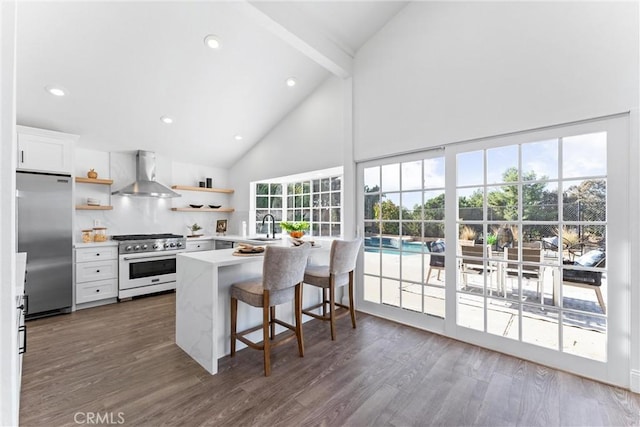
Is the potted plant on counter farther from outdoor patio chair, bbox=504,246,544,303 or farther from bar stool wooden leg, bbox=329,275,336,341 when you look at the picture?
outdoor patio chair, bbox=504,246,544,303

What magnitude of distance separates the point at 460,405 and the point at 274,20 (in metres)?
3.45

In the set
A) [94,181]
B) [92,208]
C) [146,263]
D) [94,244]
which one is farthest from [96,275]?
[94,181]

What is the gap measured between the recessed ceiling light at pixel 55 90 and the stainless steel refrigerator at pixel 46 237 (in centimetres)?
95

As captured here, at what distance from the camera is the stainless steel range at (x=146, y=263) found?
12.8ft

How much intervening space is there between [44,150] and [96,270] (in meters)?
1.59

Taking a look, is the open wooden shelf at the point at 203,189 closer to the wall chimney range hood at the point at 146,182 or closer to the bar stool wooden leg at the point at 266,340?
the wall chimney range hood at the point at 146,182

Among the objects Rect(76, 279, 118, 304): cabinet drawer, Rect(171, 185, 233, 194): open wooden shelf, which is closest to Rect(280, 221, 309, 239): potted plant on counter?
Rect(171, 185, 233, 194): open wooden shelf

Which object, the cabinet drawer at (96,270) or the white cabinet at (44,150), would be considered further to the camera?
the cabinet drawer at (96,270)

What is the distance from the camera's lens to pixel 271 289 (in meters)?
2.11

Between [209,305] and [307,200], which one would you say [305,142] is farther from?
[209,305]

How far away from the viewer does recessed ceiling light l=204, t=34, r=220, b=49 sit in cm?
300

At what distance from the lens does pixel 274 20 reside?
265 cm

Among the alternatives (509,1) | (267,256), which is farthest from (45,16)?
(509,1)

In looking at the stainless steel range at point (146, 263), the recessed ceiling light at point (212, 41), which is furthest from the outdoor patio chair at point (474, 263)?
the stainless steel range at point (146, 263)
